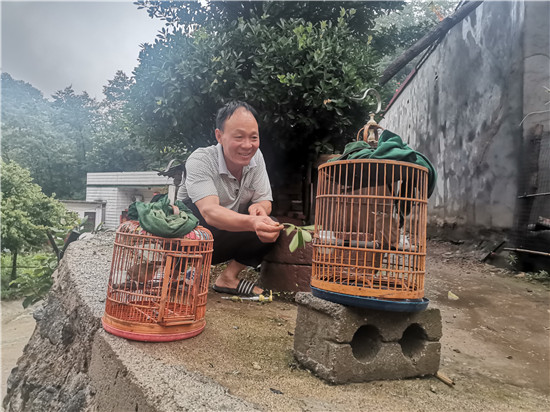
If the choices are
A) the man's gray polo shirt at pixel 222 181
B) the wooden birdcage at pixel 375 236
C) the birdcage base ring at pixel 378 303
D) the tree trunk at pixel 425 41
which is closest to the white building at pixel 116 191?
the tree trunk at pixel 425 41

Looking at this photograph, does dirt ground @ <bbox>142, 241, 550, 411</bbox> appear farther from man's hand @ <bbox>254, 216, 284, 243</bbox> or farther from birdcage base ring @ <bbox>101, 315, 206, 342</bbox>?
man's hand @ <bbox>254, 216, 284, 243</bbox>

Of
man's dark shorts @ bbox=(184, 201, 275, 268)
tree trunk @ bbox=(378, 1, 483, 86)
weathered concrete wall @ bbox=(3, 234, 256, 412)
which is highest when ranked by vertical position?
tree trunk @ bbox=(378, 1, 483, 86)

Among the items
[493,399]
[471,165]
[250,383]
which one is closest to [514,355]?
[493,399]

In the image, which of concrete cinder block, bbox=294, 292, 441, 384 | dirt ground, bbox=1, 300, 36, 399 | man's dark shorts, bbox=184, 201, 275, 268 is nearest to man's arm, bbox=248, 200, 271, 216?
man's dark shorts, bbox=184, 201, 275, 268

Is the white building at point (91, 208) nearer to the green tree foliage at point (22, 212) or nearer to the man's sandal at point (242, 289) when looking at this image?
the green tree foliage at point (22, 212)

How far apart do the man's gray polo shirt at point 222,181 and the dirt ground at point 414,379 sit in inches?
31.5

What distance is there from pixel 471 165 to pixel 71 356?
671cm

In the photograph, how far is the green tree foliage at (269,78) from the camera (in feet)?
14.0

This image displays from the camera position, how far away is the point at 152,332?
212 cm

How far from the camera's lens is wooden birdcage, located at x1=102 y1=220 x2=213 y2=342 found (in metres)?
2.12

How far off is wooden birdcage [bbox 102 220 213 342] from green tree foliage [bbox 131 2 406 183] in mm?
2390

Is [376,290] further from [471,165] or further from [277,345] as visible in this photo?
[471,165]

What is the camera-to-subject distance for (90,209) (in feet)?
62.4

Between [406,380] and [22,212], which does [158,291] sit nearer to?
[406,380]
